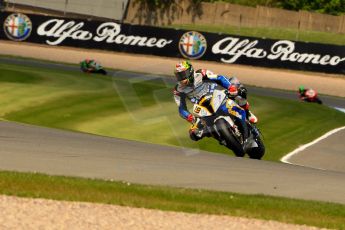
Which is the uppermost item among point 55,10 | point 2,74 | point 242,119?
point 242,119

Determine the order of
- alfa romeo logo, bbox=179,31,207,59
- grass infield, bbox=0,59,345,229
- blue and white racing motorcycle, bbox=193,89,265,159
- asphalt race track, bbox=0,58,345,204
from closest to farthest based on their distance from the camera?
grass infield, bbox=0,59,345,229 < asphalt race track, bbox=0,58,345,204 < blue and white racing motorcycle, bbox=193,89,265,159 < alfa romeo logo, bbox=179,31,207,59

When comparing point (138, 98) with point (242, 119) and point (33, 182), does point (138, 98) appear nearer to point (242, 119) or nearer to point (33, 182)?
point (242, 119)

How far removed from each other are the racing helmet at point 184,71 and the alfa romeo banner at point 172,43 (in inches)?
920

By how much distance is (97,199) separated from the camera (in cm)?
1191

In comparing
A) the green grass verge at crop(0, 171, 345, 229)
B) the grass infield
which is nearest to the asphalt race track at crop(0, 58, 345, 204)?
the green grass verge at crop(0, 171, 345, 229)

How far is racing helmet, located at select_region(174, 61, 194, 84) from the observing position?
59.1ft

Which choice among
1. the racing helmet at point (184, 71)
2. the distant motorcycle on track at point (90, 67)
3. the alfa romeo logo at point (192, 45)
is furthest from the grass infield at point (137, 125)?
the alfa romeo logo at point (192, 45)

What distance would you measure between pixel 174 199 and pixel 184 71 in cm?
592

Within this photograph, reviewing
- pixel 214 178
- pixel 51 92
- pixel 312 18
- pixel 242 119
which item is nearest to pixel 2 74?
pixel 51 92

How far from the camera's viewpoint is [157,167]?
15234mm

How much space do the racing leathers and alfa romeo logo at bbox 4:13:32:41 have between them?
2930cm

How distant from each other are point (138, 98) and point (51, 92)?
2.68 m

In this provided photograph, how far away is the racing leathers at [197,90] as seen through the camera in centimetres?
1842

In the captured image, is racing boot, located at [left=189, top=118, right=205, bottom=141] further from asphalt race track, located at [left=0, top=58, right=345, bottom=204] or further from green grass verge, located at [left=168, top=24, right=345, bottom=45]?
green grass verge, located at [left=168, top=24, right=345, bottom=45]
